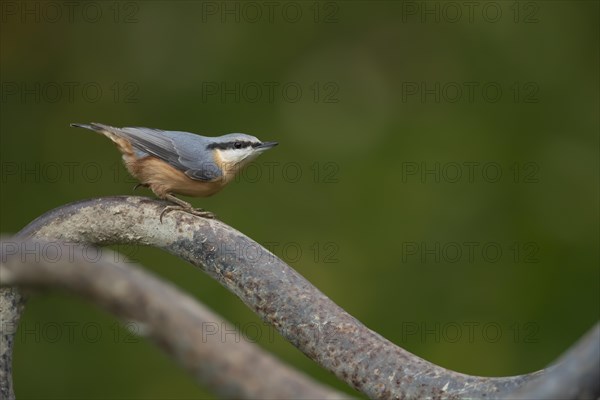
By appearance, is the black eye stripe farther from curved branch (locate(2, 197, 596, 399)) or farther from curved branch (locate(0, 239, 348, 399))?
curved branch (locate(0, 239, 348, 399))

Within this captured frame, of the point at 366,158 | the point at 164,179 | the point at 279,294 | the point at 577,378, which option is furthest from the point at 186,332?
the point at 366,158

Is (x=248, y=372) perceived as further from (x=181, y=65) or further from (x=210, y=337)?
(x=181, y=65)

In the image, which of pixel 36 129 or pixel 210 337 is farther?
pixel 36 129

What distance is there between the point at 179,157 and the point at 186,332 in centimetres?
160

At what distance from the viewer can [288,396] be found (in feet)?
2.96

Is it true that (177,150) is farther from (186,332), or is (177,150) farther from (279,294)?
(186,332)

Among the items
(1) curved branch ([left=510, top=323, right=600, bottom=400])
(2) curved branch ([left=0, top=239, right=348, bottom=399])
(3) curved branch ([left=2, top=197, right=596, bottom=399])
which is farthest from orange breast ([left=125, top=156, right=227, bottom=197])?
(1) curved branch ([left=510, top=323, right=600, bottom=400])

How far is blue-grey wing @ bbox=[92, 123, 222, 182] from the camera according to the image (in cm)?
246

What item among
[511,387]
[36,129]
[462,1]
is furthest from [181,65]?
[511,387]

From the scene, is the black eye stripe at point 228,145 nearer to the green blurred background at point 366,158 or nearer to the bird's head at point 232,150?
the bird's head at point 232,150

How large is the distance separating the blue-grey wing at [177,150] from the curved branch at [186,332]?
1520mm

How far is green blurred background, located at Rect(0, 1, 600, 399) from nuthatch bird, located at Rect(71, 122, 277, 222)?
1143mm

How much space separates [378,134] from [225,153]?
1464 millimetres

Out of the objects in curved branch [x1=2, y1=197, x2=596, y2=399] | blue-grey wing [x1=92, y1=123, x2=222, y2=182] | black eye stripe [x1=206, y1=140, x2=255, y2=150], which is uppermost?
black eye stripe [x1=206, y1=140, x2=255, y2=150]
